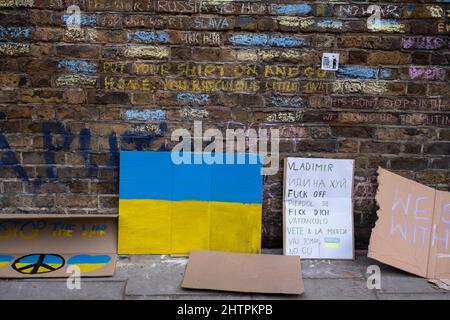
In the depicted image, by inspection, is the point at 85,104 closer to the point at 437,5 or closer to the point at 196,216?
the point at 196,216

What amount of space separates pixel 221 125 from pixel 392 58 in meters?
1.23

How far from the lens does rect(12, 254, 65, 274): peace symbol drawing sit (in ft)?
10.4

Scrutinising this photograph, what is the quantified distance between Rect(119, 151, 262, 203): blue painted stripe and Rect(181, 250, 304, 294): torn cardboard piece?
393mm

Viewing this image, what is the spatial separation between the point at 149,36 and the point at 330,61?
1.21 m

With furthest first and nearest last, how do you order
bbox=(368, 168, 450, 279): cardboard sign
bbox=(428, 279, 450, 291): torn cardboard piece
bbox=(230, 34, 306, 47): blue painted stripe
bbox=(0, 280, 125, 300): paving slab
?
bbox=(230, 34, 306, 47): blue painted stripe, bbox=(368, 168, 450, 279): cardboard sign, bbox=(428, 279, 450, 291): torn cardboard piece, bbox=(0, 280, 125, 300): paving slab

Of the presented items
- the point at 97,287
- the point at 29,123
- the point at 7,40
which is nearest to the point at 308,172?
the point at 97,287

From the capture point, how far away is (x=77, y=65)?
3354 millimetres

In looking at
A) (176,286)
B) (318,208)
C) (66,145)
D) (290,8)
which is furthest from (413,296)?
(66,145)

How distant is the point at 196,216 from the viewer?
3.47m

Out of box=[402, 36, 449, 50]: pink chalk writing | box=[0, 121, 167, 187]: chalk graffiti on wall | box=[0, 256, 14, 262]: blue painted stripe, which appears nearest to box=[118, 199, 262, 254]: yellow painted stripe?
box=[0, 121, 167, 187]: chalk graffiti on wall

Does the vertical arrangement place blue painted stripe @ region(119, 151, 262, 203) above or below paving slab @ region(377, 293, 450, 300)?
above

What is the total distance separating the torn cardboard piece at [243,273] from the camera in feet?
9.83

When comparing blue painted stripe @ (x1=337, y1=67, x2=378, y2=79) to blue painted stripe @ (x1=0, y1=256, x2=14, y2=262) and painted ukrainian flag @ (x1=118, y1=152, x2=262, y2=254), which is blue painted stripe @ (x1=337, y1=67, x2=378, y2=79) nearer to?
painted ukrainian flag @ (x1=118, y1=152, x2=262, y2=254)

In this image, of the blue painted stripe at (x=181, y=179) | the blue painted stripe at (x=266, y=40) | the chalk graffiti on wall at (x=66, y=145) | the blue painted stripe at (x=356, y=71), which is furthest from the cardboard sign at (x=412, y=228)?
the chalk graffiti on wall at (x=66, y=145)
